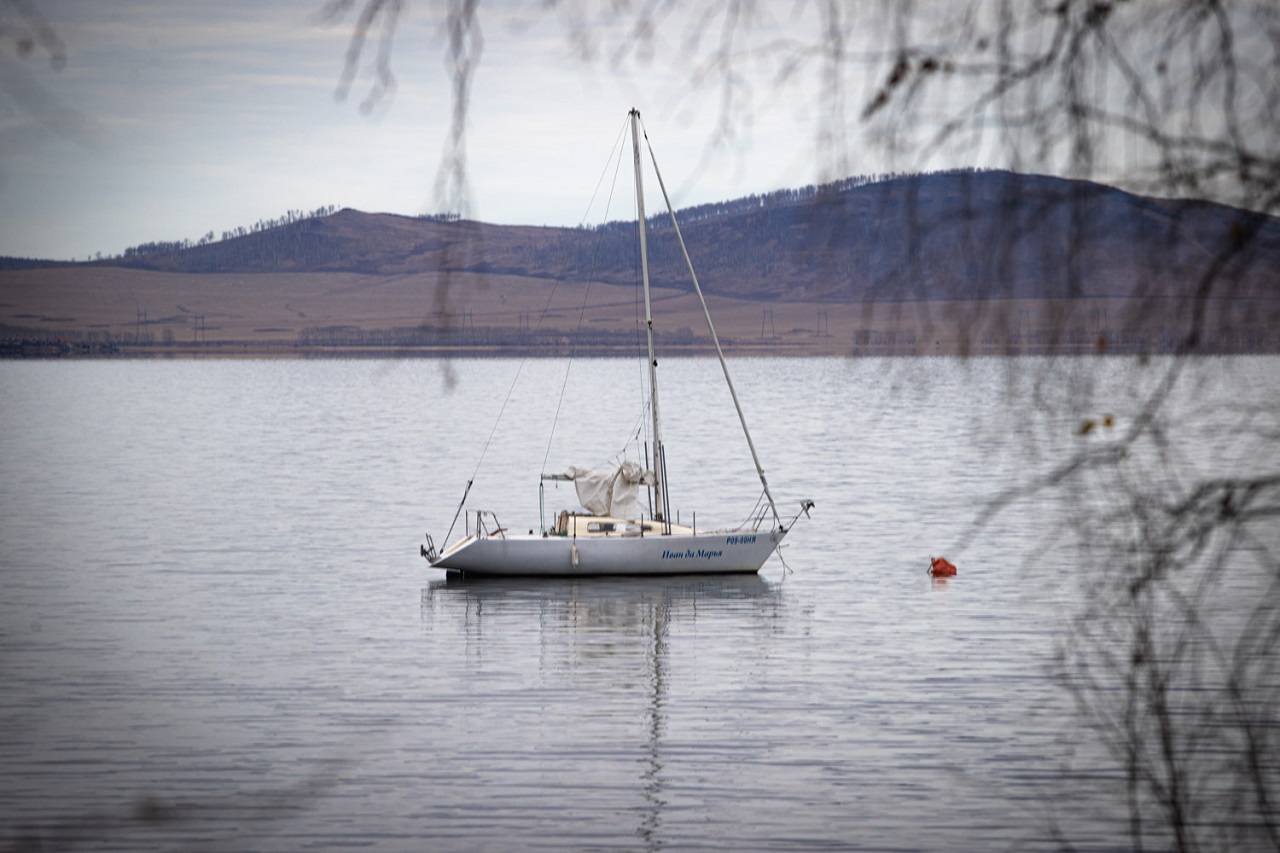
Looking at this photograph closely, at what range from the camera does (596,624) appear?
37.8m

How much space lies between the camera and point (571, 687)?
29.8 meters

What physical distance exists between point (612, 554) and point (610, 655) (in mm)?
9076

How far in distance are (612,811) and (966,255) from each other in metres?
16.9

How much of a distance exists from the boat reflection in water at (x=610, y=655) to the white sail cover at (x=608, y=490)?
2.32 m

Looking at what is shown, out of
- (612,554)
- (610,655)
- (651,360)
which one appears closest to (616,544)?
(612,554)

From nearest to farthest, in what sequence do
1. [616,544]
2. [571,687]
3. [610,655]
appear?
[571,687] < [610,655] < [616,544]

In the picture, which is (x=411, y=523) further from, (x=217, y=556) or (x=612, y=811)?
(x=612, y=811)

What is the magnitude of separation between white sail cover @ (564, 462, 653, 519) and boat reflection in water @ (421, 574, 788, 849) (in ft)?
7.60

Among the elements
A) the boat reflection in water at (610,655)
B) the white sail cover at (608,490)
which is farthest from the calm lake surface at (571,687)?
the white sail cover at (608,490)

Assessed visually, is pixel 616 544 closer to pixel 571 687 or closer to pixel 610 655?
pixel 610 655

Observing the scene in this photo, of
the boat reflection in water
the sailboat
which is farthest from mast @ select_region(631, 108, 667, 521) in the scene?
the boat reflection in water

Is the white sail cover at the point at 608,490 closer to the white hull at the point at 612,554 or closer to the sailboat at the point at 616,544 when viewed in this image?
the sailboat at the point at 616,544

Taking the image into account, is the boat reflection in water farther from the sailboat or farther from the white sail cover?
the white sail cover

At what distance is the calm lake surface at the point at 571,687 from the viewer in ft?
62.2
